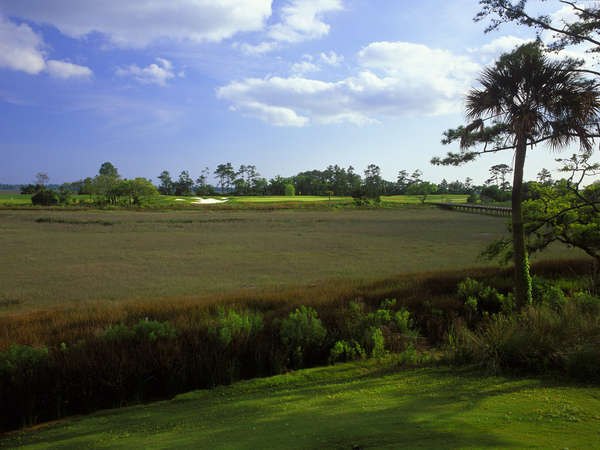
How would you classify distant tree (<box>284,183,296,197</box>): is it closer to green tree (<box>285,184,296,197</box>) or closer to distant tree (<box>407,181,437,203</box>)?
green tree (<box>285,184,296,197</box>)

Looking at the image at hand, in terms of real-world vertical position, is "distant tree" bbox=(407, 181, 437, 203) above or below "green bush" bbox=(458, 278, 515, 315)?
above

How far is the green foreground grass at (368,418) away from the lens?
275 cm

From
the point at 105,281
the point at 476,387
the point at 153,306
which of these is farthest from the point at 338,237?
the point at 476,387

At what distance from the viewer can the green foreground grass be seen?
9.03 ft

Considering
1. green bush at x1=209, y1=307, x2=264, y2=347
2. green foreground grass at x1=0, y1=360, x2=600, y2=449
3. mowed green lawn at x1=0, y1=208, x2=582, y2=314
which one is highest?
green foreground grass at x1=0, y1=360, x2=600, y2=449

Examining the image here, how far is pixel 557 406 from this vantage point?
3254 mm

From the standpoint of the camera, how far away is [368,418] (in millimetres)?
3299

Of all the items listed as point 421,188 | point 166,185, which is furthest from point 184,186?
point 421,188

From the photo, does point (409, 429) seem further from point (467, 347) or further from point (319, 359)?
point (319, 359)

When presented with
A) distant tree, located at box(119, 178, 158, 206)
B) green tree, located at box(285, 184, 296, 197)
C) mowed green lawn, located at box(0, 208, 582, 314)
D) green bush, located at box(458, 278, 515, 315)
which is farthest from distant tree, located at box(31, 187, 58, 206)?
green bush, located at box(458, 278, 515, 315)

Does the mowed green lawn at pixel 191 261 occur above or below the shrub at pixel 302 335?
below

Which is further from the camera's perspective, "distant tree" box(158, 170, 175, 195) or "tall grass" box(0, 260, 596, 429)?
"distant tree" box(158, 170, 175, 195)

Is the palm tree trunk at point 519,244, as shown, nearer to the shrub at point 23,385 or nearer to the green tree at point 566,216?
the green tree at point 566,216

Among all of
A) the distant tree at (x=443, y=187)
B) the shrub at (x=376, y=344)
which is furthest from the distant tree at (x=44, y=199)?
the distant tree at (x=443, y=187)
